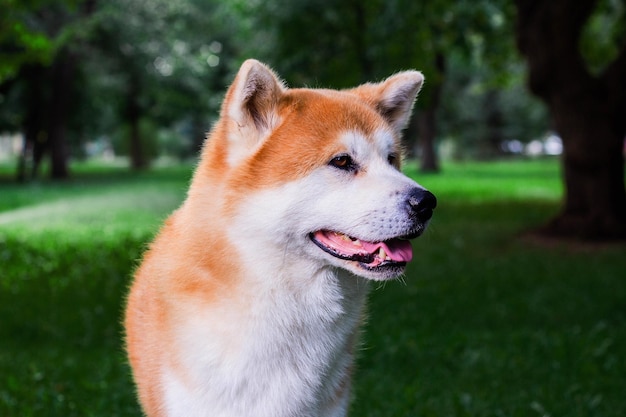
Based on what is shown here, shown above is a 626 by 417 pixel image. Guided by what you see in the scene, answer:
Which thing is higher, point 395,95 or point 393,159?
point 395,95

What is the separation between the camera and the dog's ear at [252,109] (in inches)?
115

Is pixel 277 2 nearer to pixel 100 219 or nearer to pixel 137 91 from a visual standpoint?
pixel 100 219

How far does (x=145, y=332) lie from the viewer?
125 inches

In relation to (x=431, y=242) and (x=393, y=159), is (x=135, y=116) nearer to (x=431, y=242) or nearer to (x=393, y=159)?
(x=431, y=242)

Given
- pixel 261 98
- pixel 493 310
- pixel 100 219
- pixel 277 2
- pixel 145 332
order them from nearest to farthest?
pixel 261 98, pixel 145 332, pixel 493 310, pixel 100 219, pixel 277 2

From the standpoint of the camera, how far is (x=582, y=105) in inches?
443

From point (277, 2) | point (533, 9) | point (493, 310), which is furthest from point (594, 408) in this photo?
point (277, 2)

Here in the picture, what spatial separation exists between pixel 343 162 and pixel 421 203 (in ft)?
1.11

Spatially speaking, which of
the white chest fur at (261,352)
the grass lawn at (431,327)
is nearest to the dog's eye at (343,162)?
the white chest fur at (261,352)

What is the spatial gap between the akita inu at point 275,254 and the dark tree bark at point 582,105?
29.6 ft

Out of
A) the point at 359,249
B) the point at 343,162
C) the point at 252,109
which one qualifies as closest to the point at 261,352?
the point at 359,249

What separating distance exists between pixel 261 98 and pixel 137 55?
24.9m

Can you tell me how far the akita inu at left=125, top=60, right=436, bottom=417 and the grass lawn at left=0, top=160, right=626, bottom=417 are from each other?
18.6 inches

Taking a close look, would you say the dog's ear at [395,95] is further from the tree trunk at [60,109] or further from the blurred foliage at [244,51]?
the tree trunk at [60,109]
